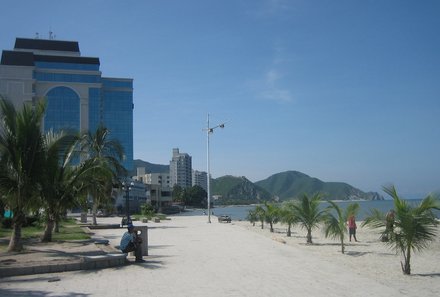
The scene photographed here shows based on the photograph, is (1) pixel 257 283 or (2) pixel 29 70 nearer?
(1) pixel 257 283

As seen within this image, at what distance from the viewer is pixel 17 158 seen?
12.6 m

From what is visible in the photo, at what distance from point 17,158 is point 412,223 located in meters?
10.2

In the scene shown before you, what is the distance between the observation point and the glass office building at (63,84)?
9312 centimetres

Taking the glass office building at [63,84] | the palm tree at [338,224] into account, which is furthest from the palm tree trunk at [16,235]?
the glass office building at [63,84]

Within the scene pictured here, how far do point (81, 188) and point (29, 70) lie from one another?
8593cm

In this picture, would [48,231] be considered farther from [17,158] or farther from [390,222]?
[390,222]

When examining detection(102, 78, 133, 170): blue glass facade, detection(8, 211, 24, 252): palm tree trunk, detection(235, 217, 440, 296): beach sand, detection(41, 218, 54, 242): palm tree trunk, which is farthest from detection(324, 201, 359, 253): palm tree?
detection(102, 78, 133, 170): blue glass facade

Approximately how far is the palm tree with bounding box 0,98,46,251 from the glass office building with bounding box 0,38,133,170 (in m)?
80.3

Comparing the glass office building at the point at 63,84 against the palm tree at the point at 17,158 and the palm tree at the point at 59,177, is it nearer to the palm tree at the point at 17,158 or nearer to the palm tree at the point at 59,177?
the palm tree at the point at 59,177

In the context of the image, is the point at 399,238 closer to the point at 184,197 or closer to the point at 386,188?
the point at 386,188

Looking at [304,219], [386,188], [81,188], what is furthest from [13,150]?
[304,219]

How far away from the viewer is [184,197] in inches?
5930

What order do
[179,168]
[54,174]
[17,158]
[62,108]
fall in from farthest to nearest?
[179,168], [62,108], [54,174], [17,158]

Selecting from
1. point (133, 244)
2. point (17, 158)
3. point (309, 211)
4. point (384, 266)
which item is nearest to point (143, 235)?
point (133, 244)
